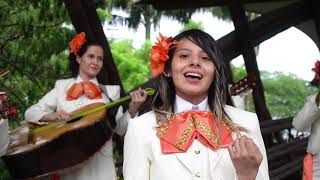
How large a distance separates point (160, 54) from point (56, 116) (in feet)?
5.65

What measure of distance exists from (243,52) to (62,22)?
1.77m

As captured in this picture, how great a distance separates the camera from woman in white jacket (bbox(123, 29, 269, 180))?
1914 mm

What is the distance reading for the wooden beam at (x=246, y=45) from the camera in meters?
5.59

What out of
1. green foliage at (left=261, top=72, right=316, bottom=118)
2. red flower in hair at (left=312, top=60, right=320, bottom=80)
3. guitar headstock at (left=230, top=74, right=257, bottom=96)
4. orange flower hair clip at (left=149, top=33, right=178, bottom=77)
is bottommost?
green foliage at (left=261, top=72, right=316, bottom=118)

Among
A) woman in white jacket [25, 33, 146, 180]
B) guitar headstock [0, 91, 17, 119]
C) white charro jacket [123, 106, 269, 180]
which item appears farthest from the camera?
woman in white jacket [25, 33, 146, 180]

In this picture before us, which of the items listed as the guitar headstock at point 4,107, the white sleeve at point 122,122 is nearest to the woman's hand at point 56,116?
the white sleeve at point 122,122

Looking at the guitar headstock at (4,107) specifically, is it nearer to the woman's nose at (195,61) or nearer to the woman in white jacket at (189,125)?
the woman in white jacket at (189,125)

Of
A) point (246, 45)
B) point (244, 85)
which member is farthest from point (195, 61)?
point (246, 45)

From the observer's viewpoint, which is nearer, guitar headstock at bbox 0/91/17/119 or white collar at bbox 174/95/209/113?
white collar at bbox 174/95/209/113

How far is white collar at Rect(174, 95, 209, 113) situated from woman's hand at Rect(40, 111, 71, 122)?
1.67 m

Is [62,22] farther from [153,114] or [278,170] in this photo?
[153,114]

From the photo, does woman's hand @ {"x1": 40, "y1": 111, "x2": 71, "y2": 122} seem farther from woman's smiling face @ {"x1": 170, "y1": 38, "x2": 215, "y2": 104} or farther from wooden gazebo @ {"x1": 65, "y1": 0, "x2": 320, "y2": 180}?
woman's smiling face @ {"x1": 170, "y1": 38, "x2": 215, "y2": 104}

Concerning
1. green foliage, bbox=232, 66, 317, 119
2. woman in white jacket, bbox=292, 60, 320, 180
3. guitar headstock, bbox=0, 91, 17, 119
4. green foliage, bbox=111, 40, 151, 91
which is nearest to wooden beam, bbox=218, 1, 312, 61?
woman in white jacket, bbox=292, 60, 320, 180

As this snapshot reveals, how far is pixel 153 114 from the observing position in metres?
2.05
